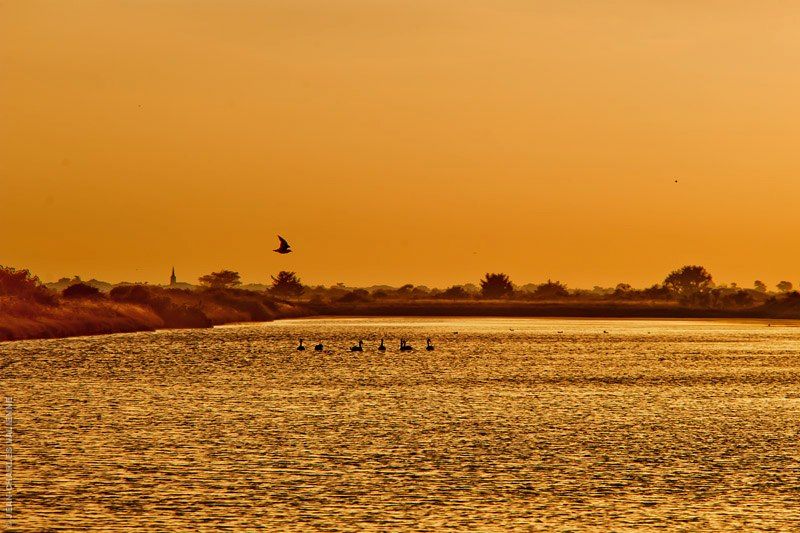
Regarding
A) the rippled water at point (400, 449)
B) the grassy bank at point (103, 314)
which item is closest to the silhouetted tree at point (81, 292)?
the grassy bank at point (103, 314)

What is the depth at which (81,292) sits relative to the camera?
149 m

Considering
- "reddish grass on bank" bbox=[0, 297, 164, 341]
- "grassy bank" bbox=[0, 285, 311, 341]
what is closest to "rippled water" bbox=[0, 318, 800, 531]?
"reddish grass on bank" bbox=[0, 297, 164, 341]

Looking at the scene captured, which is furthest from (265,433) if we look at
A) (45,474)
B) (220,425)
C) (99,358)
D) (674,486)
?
(99,358)

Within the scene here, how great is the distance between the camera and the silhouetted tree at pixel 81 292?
147375mm

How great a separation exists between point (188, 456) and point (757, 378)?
4487 centimetres

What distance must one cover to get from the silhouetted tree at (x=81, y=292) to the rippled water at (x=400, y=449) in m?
73.5

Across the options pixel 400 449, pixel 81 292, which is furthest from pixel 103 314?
pixel 400 449

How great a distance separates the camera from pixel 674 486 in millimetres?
29859

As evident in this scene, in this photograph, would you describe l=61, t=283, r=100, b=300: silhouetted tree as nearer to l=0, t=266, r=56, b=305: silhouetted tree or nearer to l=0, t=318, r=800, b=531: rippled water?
l=0, t=266, r=56, b=305: silhouetted tree

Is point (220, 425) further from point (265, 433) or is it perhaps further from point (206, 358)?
point (206, 358)

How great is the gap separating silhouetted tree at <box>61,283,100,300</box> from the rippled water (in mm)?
73455

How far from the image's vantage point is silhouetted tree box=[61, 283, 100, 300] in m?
147

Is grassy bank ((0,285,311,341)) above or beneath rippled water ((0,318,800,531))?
above

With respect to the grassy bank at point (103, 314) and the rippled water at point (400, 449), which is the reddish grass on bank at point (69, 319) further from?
the rippled water at point (400, 449)
